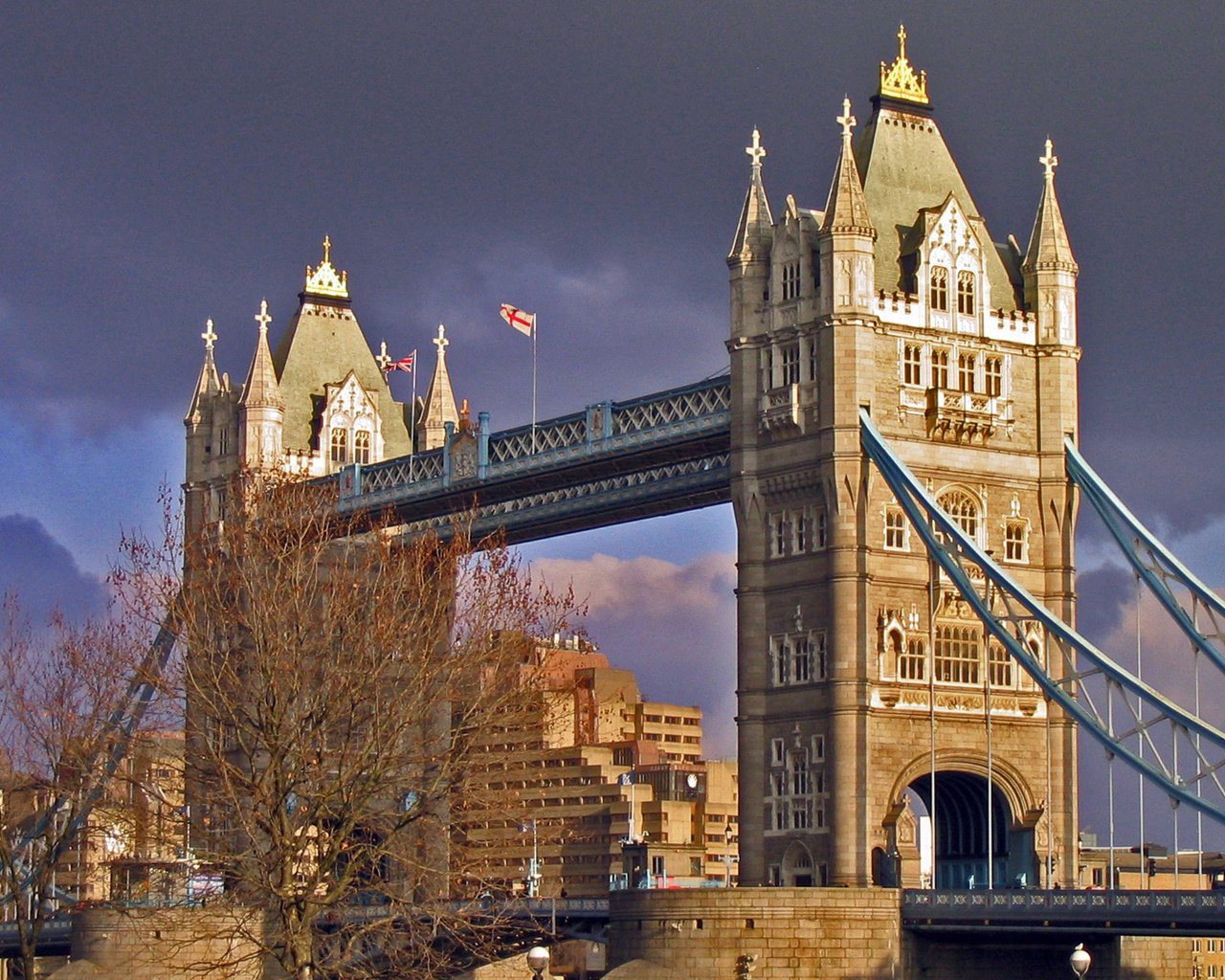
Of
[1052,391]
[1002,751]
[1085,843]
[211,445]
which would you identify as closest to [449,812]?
[1002,751]

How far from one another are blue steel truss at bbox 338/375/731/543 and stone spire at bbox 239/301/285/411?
5.69 m

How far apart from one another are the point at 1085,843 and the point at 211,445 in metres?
62.9

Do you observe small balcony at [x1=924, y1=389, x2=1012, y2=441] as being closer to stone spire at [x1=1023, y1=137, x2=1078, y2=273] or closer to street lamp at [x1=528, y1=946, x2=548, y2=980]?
stone spire at [x1=1023, y1=137, x2=1078, y2=273]

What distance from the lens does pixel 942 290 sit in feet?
287

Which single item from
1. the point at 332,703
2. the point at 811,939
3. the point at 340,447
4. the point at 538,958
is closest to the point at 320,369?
the point at 340,447

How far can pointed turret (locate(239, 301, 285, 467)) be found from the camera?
115 m

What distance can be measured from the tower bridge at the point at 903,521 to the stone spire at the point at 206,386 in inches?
1337

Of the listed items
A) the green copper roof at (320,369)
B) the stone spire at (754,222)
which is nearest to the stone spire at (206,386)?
the green copper roof at (320,369)

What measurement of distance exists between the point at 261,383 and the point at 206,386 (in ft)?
18.5

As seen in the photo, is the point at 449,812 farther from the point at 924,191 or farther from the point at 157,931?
the point at 924,191

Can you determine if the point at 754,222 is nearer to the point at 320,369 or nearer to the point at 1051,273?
the point at 1051,273

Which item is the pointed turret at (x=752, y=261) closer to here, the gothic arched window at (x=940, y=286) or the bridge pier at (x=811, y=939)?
the gothic arched window at (x=940, y=286)

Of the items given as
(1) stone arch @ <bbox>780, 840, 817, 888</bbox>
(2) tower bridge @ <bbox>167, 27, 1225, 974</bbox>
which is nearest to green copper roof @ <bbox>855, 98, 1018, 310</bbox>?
(2) tower bridge @ <bbox>167, 27, 1225, 974</bbox>

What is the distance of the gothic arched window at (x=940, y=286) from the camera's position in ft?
286
